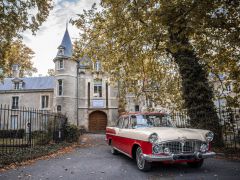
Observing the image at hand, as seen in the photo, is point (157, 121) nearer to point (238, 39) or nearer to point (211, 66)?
point (238, 39)

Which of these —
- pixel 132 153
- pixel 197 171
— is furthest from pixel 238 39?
pixel 132 153

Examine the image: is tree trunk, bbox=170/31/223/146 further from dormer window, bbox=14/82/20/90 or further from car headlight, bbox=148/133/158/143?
dormer window, bbox=14/82/20/90

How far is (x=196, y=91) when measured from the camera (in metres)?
10.7

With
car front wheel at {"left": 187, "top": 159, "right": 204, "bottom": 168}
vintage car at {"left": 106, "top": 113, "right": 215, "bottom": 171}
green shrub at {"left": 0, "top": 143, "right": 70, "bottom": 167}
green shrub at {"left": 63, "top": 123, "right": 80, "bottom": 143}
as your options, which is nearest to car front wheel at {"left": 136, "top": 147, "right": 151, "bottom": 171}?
vintage car at {"left": 106, "top": 113, "right": 215, "bottom": 171}

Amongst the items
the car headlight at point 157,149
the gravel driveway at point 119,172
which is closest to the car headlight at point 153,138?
the car headlight at point 157,149

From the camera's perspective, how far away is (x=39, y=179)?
5.29m

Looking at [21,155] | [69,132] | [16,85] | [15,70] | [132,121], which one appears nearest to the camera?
[132,121]

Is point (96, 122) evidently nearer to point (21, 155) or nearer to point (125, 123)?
point (21, 155)

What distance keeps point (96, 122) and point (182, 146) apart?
23491 millimetres

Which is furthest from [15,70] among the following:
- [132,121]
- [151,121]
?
[151,121]

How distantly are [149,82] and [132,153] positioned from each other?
9831 mm

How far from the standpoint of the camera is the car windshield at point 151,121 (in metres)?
6.97

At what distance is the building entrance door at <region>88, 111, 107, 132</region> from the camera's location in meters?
28.0

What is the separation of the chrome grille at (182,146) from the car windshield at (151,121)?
154cm
